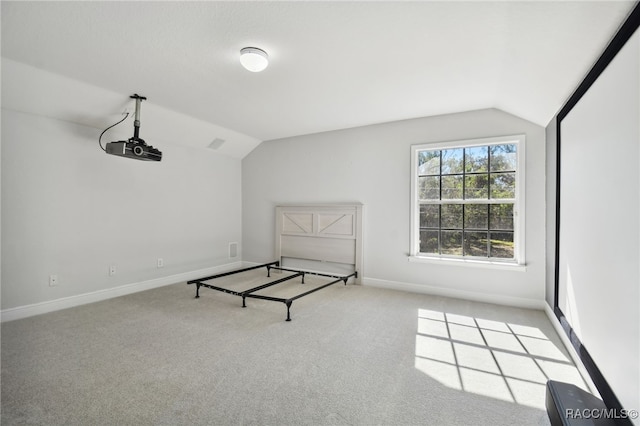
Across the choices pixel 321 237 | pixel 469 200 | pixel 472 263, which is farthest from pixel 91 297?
pixel 469 200

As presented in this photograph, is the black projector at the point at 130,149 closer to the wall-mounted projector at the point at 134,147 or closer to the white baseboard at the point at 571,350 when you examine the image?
the wall-mounted projector at the point at 134,147

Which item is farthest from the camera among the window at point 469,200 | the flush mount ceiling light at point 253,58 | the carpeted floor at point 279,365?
the window at point 469,200

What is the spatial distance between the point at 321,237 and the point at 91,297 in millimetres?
3265

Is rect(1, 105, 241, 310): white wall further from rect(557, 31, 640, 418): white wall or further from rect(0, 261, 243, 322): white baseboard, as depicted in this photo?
rect(557, 31, 640, 418): white wall

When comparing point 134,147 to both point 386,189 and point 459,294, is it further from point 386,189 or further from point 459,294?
point 459,294

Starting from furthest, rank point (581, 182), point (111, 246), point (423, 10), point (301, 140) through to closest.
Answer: point (301, 140)
point (111, 246)
point (581, 182)
point (423, 10)

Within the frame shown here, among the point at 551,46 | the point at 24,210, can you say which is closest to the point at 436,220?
the point at 551,46

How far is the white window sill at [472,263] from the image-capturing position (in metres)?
3.58

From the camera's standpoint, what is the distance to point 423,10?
189 cm

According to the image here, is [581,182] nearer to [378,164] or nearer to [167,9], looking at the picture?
[378,164]

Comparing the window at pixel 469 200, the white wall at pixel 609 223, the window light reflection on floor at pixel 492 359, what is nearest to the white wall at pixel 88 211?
the window at pixel 469 200

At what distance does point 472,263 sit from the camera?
12.5 feet

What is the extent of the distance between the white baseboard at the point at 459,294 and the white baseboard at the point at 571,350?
180mm

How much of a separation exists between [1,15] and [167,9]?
1.18 meters
